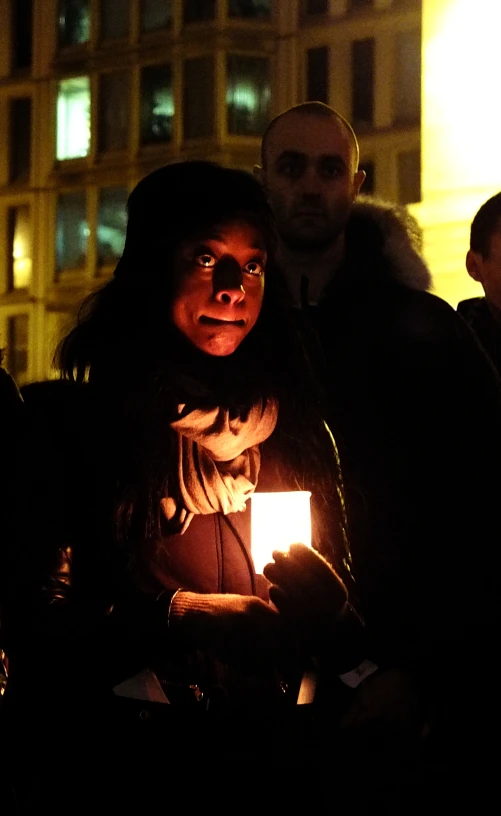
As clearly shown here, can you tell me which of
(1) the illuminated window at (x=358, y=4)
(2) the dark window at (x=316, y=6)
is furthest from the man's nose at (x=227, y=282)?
(2) the dark window at (x=316, y=6)

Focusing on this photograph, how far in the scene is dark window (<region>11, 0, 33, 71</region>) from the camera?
28703 mm

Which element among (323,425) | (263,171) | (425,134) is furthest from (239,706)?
(425,134)

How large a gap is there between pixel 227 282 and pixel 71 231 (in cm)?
2636

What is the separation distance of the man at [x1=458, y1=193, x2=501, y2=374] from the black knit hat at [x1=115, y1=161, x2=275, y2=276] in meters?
1.36

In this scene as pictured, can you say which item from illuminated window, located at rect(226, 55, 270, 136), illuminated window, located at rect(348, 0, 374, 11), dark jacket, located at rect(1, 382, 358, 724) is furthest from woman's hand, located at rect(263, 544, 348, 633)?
illuminated window, located at rect(226, 55, 270, 136)

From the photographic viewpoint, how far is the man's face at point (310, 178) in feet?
9.78

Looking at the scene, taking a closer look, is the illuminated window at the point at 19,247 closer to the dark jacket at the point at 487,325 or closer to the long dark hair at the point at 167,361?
the dark jacket at the point at 487,325

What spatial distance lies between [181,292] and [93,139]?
86.0ft

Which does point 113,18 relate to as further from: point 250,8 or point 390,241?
→ point 390,241

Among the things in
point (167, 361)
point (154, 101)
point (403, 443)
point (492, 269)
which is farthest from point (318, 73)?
point (167, 361)

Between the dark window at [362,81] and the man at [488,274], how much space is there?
22.2 m

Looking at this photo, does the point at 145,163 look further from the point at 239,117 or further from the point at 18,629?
the point at 18,629

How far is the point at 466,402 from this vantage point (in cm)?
234

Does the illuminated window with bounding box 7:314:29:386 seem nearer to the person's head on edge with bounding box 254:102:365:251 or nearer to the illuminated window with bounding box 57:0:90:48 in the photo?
the illuminated window with bounding box 57:0:90:48
